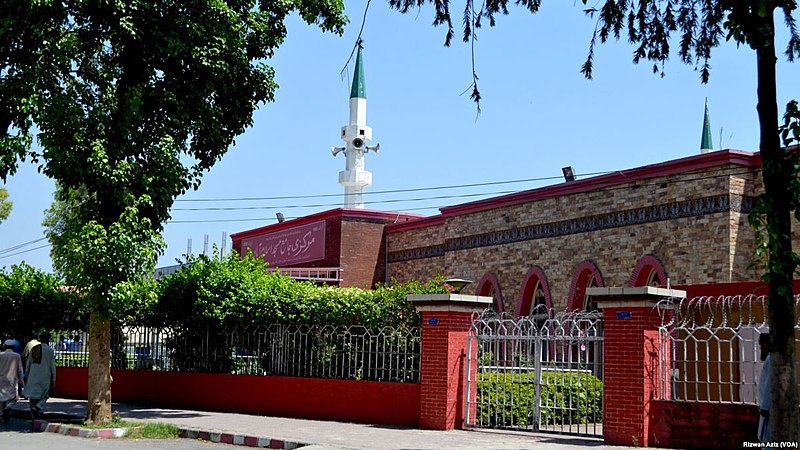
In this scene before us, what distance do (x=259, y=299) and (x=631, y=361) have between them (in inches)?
318

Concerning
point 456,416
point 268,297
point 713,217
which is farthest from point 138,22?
point 713,217

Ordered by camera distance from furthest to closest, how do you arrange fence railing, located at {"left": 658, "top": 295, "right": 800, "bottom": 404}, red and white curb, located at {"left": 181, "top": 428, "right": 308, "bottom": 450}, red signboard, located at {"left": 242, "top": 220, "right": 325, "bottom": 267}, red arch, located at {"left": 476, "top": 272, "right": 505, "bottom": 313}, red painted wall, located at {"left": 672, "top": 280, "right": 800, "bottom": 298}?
red signboard, located at {"left": 242, "top": 220, "right": 325, "bottom": 267} < red arch, located at {"left": 476, "top": 272, "right": 505, "bottom": 313} < red painted wall, located at {"left": 672, "top": 280, "right": 800, "bottom": 298} < red and white curb, located at {"left": 181, "top": 428, "right": 308, "bottom": 450} < fence railing, located at {"left": 658, "top": 295, "right": 800, "bottom": 404}

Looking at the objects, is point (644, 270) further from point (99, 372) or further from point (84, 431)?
point (84, 431)

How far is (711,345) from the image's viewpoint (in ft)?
47.5

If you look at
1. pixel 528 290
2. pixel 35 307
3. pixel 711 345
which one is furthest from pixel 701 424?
pixel 35 307

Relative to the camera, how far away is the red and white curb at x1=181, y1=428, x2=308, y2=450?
42.2ft

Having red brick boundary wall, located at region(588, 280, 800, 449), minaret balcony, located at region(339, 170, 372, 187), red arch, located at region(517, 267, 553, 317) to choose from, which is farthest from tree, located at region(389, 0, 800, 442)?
minaret balcony, located at region(339, 170, 372, 187)

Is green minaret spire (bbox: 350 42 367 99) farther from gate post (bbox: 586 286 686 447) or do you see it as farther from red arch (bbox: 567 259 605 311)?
gate post (bbox: 586 286 686 447)

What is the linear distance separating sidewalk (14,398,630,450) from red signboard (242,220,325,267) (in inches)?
575

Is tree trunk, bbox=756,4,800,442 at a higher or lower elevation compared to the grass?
higher

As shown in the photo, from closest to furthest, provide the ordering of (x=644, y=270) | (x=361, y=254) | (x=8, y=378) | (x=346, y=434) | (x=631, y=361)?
(x=631, y=361)
(x=346, y=434)
(x=8, y=378)
(x=644, y=270)
(x=361, y=254)

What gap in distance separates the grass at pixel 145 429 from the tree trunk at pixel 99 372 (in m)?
0.20

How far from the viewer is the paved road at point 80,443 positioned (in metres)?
12.6

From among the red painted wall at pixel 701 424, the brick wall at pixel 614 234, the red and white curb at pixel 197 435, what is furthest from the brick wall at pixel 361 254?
the red painted wall at pixel 701 424
